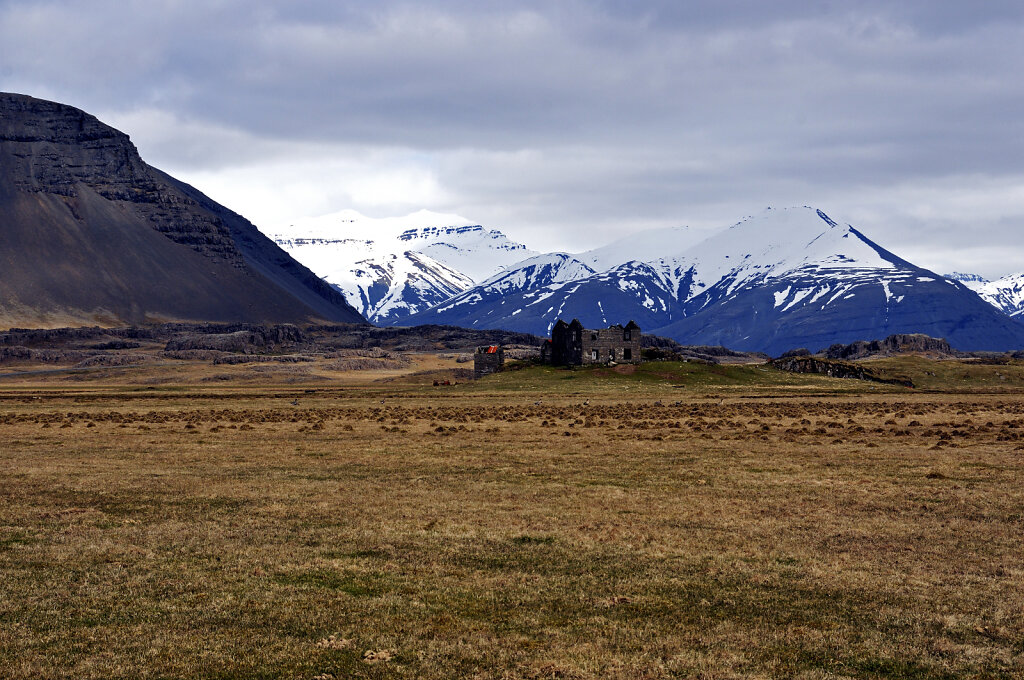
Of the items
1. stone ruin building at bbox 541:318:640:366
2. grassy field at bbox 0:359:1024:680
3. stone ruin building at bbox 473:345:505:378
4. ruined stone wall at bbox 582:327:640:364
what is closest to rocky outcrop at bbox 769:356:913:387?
ruined stone wall at bbox 582:327:640:364

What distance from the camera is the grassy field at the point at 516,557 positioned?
1359 centimetres

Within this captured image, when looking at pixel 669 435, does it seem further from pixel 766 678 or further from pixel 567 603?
pixel 766 678

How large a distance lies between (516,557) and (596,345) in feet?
321

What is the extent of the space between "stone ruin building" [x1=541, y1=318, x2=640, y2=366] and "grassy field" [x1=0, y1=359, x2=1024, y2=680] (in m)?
70.9

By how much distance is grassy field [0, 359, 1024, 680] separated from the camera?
535 inches

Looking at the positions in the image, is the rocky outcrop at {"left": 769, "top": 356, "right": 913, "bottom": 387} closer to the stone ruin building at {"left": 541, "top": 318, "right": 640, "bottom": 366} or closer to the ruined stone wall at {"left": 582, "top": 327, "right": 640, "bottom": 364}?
the ruined stone wall at {"left": 582, "top": 327, "right": 640, "bottom": 364}

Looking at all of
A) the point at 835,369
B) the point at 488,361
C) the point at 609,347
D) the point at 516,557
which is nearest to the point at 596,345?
the point at 609,347

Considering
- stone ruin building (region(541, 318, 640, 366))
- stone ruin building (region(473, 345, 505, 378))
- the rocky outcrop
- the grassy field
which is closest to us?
the grassy field

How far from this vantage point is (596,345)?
11669cm

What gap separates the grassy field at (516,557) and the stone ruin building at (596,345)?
232ft

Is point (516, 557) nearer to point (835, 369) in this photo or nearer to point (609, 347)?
point (609, 347)

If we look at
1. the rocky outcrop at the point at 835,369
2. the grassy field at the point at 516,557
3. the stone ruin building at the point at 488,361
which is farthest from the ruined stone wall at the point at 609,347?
the grassy field at the point at 516,557

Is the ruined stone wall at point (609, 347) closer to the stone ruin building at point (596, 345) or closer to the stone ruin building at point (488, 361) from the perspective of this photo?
the stone ruin building at point (596, 345)

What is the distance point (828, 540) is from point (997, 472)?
1436 cm
